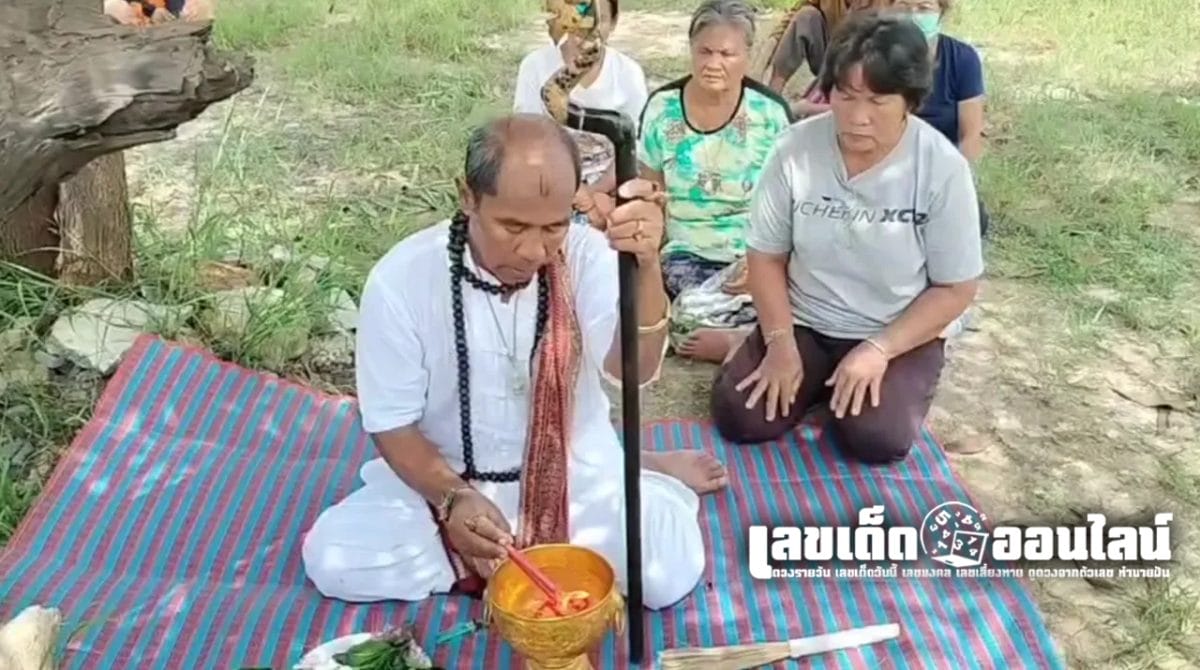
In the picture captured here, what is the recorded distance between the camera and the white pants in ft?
9.34

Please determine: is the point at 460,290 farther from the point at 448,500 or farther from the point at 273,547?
the point at 273,547

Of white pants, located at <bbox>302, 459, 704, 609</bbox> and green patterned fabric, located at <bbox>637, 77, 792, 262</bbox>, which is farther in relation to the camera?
green patterned fabric, located at <bbox>637, 77, 792, 262</bbox>

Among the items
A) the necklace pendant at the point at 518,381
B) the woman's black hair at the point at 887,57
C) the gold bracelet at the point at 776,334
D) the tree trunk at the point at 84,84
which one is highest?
the tree trunk at the point at 84,84

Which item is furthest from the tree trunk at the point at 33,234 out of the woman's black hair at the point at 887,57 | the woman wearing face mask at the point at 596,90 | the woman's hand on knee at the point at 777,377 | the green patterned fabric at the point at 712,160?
the woman's black hair at the point at 887,57

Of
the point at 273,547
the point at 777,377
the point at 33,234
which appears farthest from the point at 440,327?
the point at 33,234

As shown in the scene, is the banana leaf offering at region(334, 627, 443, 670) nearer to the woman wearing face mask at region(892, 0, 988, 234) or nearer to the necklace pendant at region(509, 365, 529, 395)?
the necklace pendant at region(509, 365, 529, 395)

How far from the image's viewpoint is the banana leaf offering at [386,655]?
97.7 inches

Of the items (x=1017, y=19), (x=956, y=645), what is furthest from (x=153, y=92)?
(x=1017, y=19)

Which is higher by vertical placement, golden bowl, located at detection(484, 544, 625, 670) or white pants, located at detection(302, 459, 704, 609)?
golden bowl, located at detection(484, 544, 625, 670)

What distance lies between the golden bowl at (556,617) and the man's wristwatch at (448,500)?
0.29 metres

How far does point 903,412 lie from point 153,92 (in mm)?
2031

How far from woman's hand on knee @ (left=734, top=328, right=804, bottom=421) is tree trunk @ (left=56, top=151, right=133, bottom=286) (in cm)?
198

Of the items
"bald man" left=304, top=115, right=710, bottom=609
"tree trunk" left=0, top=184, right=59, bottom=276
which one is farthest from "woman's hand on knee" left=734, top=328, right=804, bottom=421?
"tree trunk" left=0, top=184, right=59, bottom=276

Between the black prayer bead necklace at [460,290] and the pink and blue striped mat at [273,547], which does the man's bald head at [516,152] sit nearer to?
the black prayer bead necklace at [460,290]
